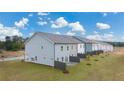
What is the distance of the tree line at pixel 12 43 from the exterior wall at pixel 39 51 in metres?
1.40

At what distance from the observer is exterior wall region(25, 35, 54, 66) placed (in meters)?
23.7

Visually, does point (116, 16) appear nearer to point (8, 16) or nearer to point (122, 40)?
point (122, 40)

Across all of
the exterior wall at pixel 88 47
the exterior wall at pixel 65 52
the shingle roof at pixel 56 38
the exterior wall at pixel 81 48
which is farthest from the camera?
the exterior wall at pixel 88 47

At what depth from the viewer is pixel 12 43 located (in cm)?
2283

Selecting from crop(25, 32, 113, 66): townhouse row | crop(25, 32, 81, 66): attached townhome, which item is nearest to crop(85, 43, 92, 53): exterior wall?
crop(25, 32, 113, 66): townhouse row

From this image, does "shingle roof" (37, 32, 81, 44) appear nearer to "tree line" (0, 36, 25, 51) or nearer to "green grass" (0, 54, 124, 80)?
"tree line" (0, 36, 25, 51)

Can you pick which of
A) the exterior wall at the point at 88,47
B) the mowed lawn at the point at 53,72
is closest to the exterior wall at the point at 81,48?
the exterior wall at the point at 88,47

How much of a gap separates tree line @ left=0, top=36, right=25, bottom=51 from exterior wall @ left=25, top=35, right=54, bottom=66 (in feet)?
4.60

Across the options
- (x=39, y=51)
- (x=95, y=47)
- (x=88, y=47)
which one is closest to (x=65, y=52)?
(x=39, y=51)

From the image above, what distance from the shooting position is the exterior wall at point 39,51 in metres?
23.7

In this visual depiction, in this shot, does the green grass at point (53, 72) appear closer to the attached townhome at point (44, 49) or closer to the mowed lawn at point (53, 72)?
the mowed lawn at point (53, 72)
